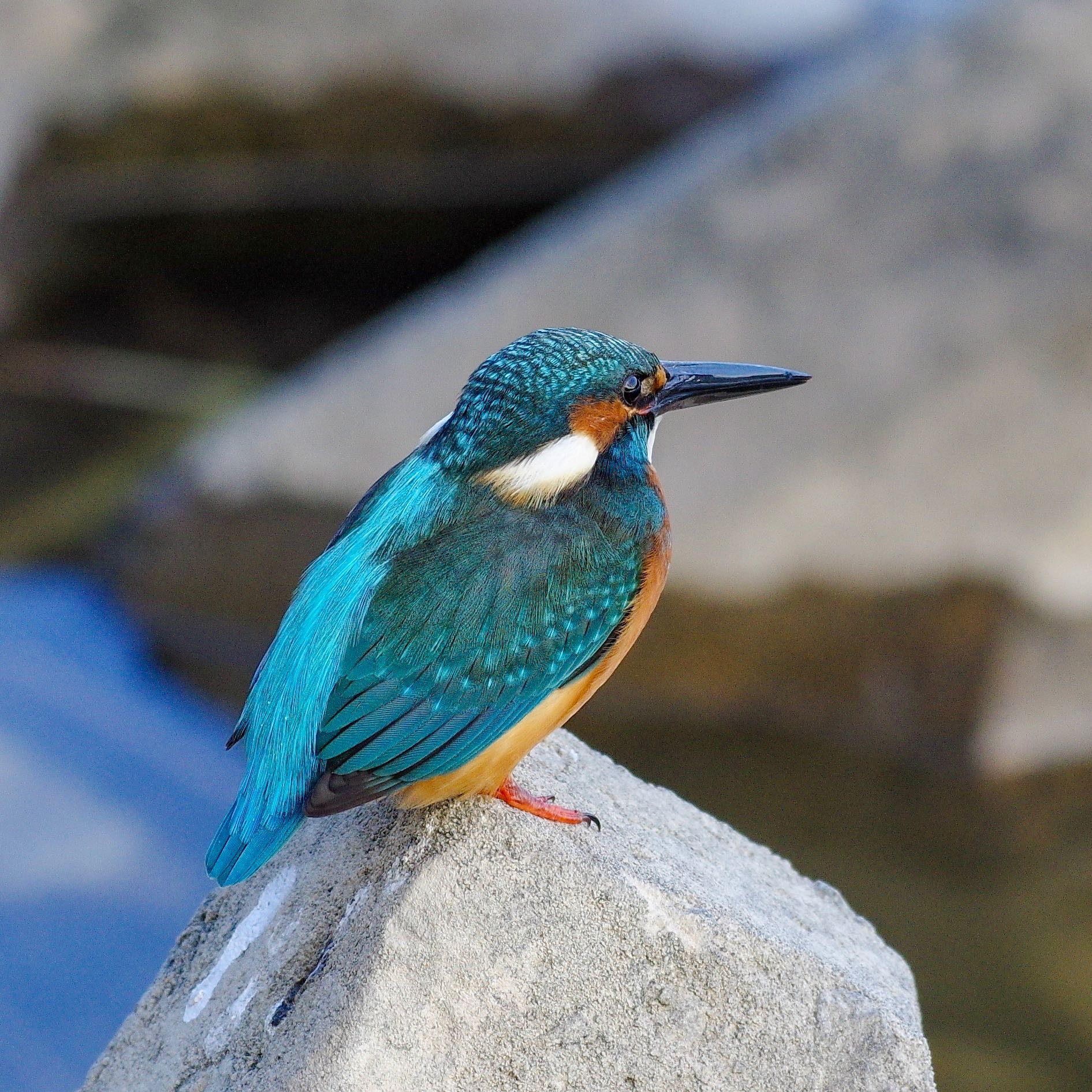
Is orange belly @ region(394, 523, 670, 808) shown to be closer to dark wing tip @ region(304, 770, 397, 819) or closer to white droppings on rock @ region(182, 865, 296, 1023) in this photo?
dark wing tip @ region(304, 770, 397, 819)

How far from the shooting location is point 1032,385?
5.07 metres

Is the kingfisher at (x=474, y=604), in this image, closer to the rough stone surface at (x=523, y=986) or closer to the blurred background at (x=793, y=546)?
the rough stone surface at (x=523, y=986)

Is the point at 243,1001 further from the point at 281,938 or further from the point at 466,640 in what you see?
the point at 466,640

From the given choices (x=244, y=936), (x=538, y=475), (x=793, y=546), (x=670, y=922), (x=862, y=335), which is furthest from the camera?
(x=862, y=335)

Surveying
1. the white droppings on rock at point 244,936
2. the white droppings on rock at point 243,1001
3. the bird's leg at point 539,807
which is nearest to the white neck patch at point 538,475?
the bird's leg at point 539,807

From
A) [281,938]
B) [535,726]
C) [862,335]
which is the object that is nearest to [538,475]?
[535,726]

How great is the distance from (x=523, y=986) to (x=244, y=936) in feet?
1.64

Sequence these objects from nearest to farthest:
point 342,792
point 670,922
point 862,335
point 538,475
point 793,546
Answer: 1. point 342,792
2. point 670,922
3. point 538,475
4. point 793,546
5. point 862,335

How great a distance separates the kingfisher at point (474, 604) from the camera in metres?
2.15

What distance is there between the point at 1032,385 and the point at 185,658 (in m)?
3.14

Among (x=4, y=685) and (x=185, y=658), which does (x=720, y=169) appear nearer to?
(x=185, y=658)

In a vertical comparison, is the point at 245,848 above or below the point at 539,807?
above

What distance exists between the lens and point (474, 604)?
2.24 meters

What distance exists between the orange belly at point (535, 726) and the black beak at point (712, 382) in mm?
205
